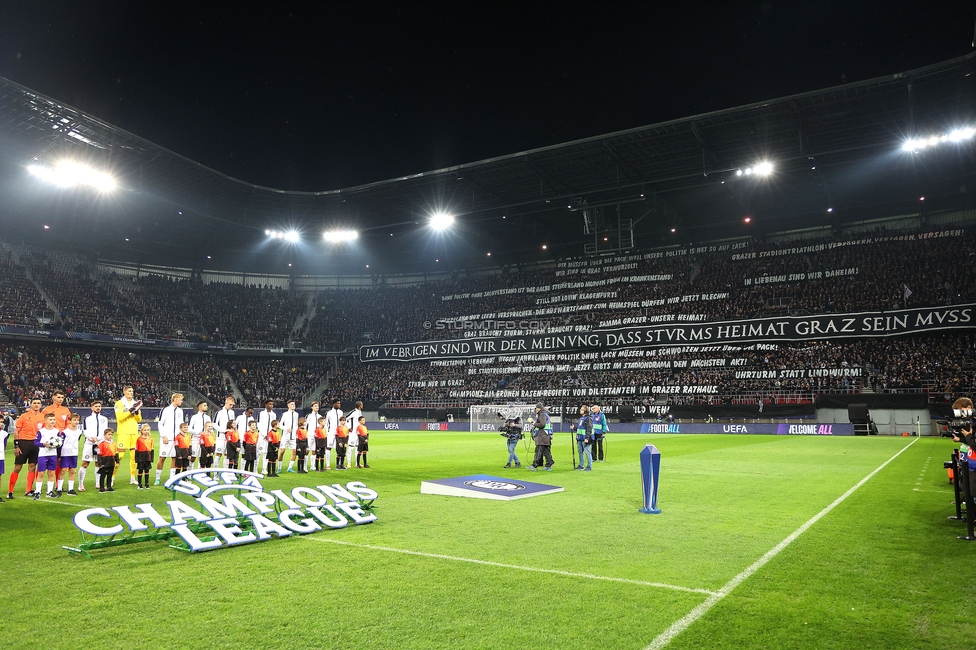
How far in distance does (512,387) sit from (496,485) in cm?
3894

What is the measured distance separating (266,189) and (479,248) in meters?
20.7

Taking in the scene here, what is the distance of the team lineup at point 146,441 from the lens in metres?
12.1

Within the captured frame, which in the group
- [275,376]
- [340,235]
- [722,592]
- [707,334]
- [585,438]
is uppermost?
[340,235]

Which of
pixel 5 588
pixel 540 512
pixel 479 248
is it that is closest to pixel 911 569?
Result: pixel 540 512

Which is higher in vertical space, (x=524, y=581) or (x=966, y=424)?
(x=966, y=424)

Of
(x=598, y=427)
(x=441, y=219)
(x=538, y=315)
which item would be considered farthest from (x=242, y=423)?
(x=538, y=315)

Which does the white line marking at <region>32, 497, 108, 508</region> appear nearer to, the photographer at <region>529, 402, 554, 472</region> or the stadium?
the stadium

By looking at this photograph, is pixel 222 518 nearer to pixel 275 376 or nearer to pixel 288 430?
pixel 288 430

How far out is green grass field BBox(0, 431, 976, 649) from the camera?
4805 mm

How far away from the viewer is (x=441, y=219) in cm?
4997

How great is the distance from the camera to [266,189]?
48438 millimetres

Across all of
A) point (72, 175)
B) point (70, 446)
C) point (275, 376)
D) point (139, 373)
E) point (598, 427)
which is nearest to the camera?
point (70, 446)

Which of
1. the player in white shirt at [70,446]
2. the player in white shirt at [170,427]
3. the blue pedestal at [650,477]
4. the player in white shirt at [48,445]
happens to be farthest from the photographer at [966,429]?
the player in white shirt at [70,446]

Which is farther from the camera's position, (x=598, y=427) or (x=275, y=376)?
(x=275, y=376)
